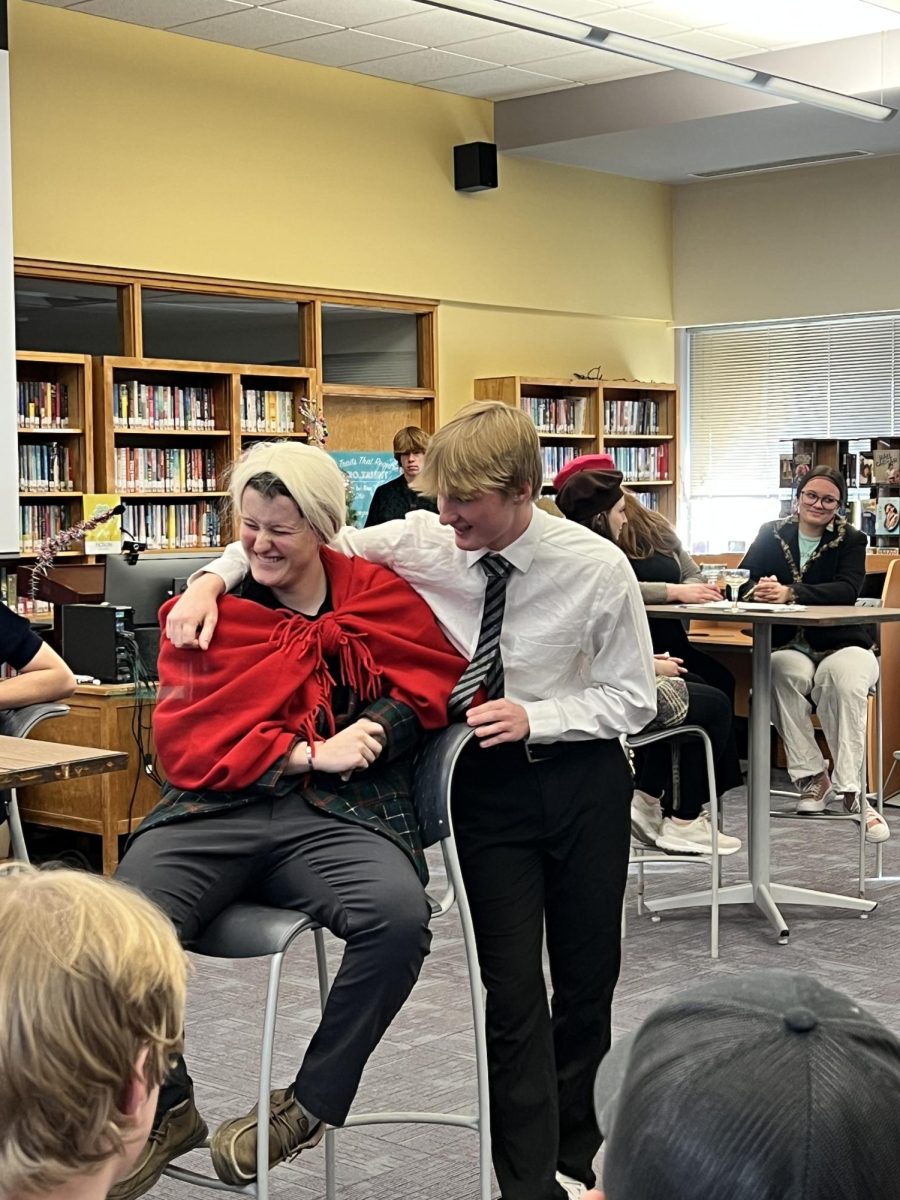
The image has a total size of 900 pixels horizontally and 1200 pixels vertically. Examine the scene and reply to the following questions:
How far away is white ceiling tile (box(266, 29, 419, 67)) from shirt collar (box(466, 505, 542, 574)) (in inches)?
218

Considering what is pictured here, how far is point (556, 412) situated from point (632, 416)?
0.67 metres

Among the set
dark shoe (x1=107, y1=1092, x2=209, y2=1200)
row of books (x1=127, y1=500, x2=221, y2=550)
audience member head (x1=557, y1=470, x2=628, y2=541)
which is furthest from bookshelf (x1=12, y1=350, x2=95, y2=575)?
dark shoe (x1=107, y1=1092, x2=209, y2=1200)

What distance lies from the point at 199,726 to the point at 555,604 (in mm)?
622

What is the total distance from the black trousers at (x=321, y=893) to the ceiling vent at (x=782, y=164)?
24.6ft

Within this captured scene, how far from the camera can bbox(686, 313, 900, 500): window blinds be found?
9.60 m

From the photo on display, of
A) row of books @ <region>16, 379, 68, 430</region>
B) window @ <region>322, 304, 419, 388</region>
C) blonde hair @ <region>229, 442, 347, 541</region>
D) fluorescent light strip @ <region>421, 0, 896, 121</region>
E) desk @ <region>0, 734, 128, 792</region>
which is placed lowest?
desk @ <region>0, 734, 128, 792</region>

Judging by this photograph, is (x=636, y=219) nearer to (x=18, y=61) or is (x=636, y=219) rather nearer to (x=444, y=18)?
(x=444, y=18)

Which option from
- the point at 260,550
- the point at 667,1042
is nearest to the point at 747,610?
the point at 260,550

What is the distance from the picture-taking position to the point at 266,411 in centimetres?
800

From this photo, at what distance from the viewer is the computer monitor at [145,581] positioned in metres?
5.25

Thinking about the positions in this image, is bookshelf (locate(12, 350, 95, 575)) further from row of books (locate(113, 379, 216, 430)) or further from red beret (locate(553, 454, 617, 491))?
red beret (locate(553, 454, 617, 491))

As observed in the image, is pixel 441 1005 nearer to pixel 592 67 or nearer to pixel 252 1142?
pixel 252 1142

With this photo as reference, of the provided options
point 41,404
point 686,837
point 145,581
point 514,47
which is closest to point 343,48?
point 514,47

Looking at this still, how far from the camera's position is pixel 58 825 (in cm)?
530
